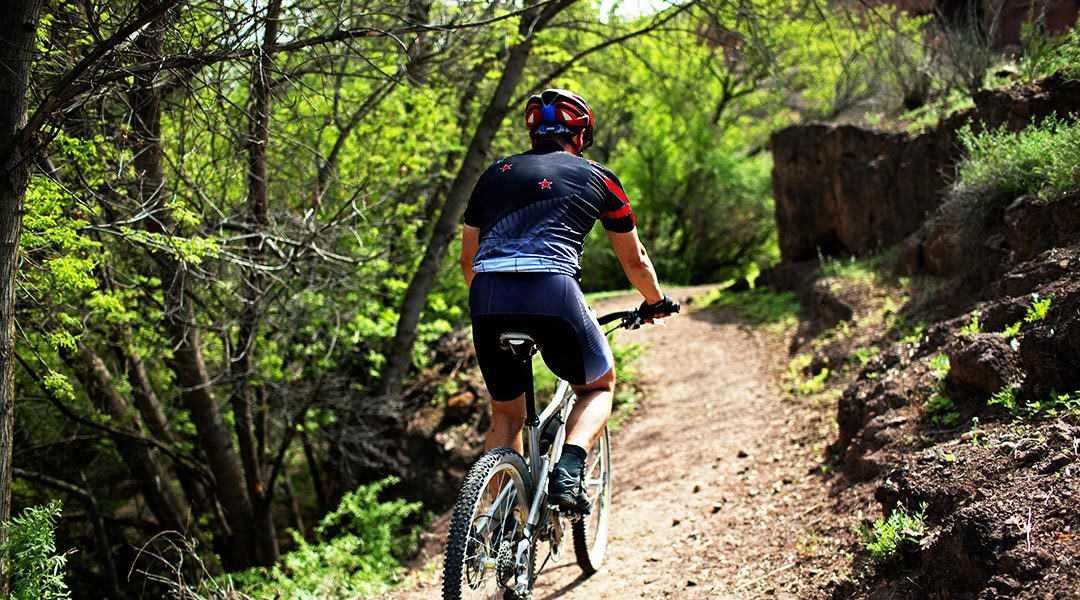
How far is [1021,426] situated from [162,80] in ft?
14.9

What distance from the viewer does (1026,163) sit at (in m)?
5.87

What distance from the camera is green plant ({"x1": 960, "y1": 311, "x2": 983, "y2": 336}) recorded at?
5.00 m

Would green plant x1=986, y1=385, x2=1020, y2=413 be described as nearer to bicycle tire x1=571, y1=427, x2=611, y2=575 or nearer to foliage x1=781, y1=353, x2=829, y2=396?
bicycle tire x1=571, y1=427, x2=611, y2=575

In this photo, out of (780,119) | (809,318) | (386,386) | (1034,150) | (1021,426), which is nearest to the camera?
(1021,426)

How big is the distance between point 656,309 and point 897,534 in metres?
1.46

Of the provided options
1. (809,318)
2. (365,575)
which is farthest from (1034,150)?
(365,575)

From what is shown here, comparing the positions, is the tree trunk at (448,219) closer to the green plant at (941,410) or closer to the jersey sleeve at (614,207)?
the jersey sleeve at (614,207)

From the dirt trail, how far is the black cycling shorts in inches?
63.1

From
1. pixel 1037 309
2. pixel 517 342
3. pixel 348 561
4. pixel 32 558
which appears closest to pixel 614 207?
pixel 517 342

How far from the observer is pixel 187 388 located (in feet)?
24.6

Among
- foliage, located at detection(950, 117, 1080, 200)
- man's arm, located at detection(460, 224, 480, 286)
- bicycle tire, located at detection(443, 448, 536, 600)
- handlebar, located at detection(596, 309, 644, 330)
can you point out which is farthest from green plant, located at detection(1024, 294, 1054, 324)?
man's arm, located at detection(460, 224, 480, 286)

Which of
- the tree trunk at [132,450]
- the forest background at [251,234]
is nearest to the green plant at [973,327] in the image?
the forest background at [251,234]

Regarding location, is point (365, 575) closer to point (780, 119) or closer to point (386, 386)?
point (386, 386)

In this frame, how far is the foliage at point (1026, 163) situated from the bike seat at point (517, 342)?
360 cm
